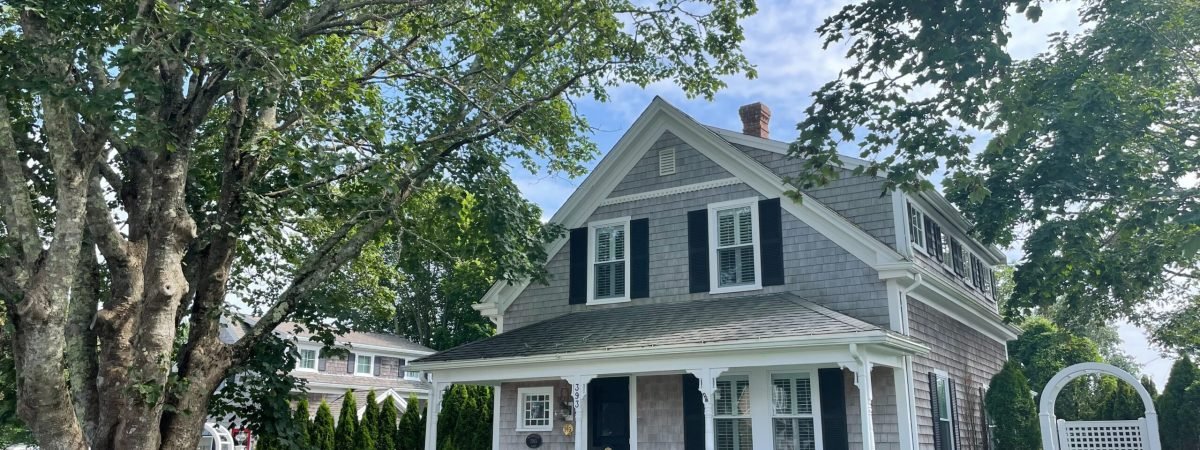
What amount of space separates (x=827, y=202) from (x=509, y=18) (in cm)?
580

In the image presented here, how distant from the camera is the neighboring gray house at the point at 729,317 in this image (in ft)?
37.5

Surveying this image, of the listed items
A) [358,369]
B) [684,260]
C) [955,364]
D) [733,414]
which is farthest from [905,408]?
[358,369]

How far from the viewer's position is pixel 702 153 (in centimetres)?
1415

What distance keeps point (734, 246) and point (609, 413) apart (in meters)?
3.37

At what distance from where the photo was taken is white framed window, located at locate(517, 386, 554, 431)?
14.2 meters

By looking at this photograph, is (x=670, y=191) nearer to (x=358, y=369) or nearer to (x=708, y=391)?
(x=708, y=391)

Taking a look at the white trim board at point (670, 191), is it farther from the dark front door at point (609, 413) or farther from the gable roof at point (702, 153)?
the dark front door at point (609, 413)

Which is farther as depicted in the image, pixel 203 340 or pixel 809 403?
pixel 809 403

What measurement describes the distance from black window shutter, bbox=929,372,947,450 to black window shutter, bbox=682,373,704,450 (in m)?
3.45

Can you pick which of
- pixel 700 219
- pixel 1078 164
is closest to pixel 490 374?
pixel 700 219

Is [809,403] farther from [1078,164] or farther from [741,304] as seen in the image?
[1078,164]

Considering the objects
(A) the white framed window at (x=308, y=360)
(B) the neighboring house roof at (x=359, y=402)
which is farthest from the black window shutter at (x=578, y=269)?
(A) the white framed window at (x=308, y=360)

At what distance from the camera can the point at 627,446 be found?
13.1 metres

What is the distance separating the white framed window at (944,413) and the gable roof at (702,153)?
8.98ft
